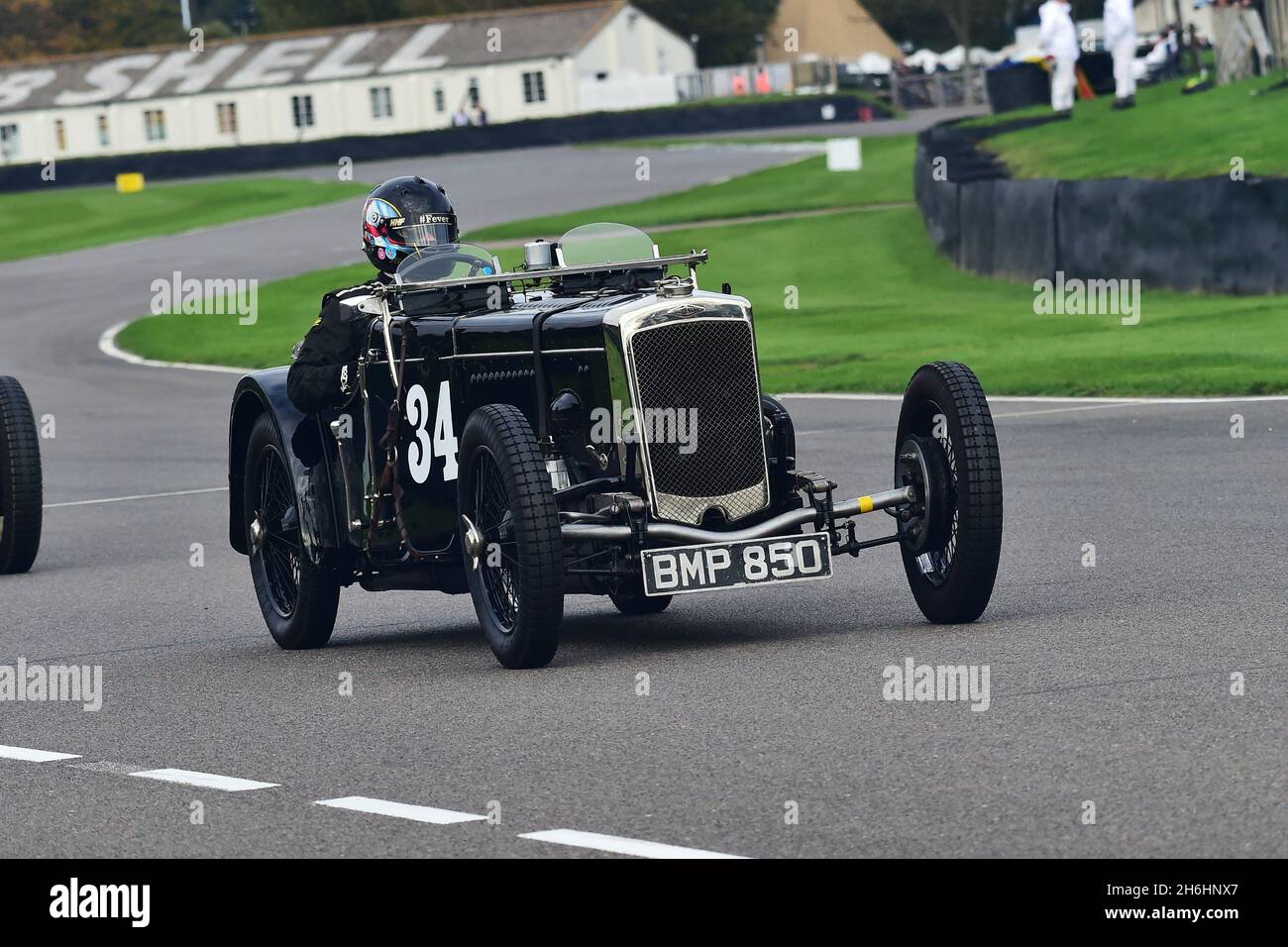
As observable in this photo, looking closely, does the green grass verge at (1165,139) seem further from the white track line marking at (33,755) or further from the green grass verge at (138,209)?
the green grass verge at (138,209)

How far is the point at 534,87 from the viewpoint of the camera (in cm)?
10662

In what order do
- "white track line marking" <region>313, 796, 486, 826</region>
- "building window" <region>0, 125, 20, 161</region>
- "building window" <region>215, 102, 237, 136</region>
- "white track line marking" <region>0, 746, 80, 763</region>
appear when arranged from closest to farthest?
"white track line marking" <region>313, 796, 486, 826</region> → "white track line marking" <region>0, 746, 80, 763</region> → "building window" <region>215, 102, 237, 136</region> → "building window" <region>0, 125, 20, 161</region>

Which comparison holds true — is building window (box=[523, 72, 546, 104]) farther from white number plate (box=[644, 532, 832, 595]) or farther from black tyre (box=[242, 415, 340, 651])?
white number plate (box=[644, 532, 832, 595])

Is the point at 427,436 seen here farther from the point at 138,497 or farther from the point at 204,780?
the point at 138,497

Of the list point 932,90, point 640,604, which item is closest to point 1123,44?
point 640,604

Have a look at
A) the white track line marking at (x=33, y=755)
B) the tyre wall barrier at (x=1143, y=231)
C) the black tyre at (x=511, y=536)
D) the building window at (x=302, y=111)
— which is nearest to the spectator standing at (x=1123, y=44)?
the tyre wall barrier at (x=1143, y=231)

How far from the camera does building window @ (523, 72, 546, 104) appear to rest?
107 metres

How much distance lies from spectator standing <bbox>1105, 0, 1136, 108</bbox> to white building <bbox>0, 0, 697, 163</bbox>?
225 feet

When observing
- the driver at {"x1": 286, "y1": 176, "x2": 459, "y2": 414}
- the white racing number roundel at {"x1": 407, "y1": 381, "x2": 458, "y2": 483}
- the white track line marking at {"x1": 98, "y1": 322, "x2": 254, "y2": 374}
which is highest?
the driver at {"x1": 286, "y1": 176, "x2": 459, "y2": 414}

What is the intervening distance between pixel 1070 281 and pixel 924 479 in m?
17.9

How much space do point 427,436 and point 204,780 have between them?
2.61 m

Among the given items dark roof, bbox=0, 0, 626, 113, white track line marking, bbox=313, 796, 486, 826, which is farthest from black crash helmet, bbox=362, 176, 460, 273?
dark roof, bbox=0, 0, 626, 113

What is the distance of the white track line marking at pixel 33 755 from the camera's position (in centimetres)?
783

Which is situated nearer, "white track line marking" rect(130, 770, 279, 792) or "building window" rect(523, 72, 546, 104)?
"white track line marking" rect(130, 770, 279, 792)
